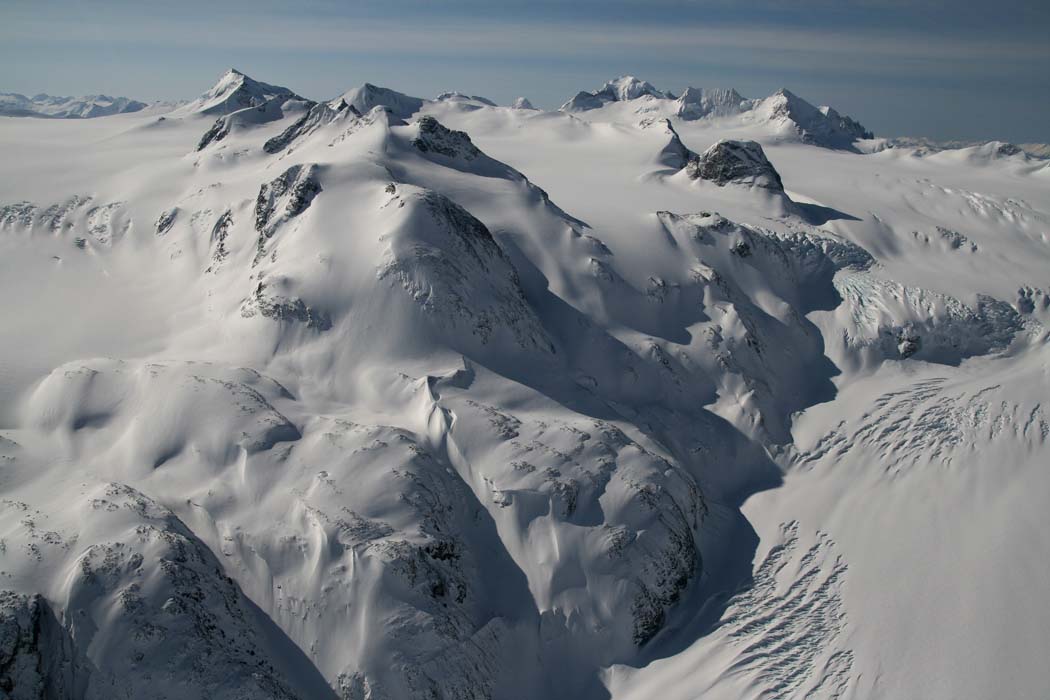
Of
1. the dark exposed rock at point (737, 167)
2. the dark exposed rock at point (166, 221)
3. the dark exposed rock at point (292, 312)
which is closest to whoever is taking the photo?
the dark exposed rock at point (292, 312)

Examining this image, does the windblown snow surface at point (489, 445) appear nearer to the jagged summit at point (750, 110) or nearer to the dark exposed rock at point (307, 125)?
the dark exposed rock at point (307, 125)

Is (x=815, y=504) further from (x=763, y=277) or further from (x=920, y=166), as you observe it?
(x=920, y=166)

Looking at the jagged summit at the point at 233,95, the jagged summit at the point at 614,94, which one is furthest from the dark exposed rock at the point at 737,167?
the jagged summit at the point at 614,94

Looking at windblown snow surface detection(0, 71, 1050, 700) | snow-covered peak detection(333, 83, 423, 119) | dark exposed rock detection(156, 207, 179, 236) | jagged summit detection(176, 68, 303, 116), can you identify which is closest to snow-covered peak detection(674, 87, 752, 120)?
snow-covered peak detection(333, 83, 423, 119)

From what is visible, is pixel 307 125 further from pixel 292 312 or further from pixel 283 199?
pixel 292 312

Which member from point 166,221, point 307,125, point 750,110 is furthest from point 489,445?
point 750,110

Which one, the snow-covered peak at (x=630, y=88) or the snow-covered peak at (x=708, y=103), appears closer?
the snow-covered peak at (x=708, y=103)

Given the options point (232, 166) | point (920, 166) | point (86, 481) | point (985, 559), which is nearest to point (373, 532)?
point (86, 481)
